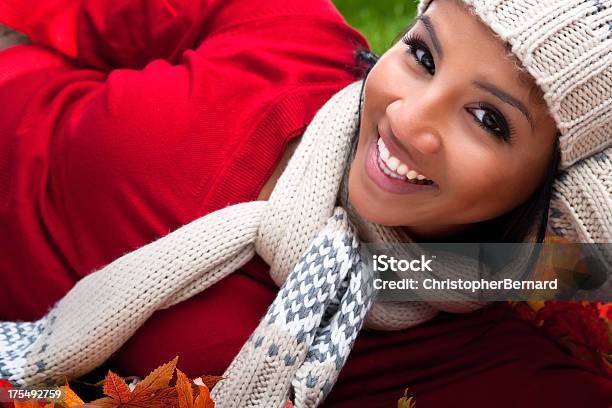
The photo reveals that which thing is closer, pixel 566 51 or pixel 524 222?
pixel 566 51

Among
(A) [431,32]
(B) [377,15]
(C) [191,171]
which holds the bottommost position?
(B) [377,15]

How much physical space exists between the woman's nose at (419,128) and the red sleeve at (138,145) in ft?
0.95

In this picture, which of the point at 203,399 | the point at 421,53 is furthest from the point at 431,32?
the point at 203,399

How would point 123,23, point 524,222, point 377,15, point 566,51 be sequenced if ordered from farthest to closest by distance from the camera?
point 377,15 < point 123,23 < point 524,222 < point 566,51

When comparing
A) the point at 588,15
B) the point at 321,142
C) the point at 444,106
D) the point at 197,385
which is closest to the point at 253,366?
the point at 197,385

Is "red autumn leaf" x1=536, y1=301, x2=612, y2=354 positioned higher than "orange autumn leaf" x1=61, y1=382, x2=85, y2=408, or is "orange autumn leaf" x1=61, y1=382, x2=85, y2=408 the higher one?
"orange autumn leaf" x1=61, y1=382, x2=85, y2=408

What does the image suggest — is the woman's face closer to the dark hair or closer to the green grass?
the dark hair

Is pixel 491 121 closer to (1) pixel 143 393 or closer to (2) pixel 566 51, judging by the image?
(2) pixel 566 51

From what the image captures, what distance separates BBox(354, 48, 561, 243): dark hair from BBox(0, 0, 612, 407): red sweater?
0.70ft

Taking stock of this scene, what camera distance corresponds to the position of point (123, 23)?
5.59 feet

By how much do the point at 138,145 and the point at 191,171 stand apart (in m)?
0.11

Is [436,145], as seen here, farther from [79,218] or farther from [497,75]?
[79,218]

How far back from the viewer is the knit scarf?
4.34 feet

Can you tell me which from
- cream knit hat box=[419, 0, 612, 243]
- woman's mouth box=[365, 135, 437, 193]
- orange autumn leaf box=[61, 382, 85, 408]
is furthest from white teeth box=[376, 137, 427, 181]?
orange autumn leaf box=[61, 382, 85, 408]
